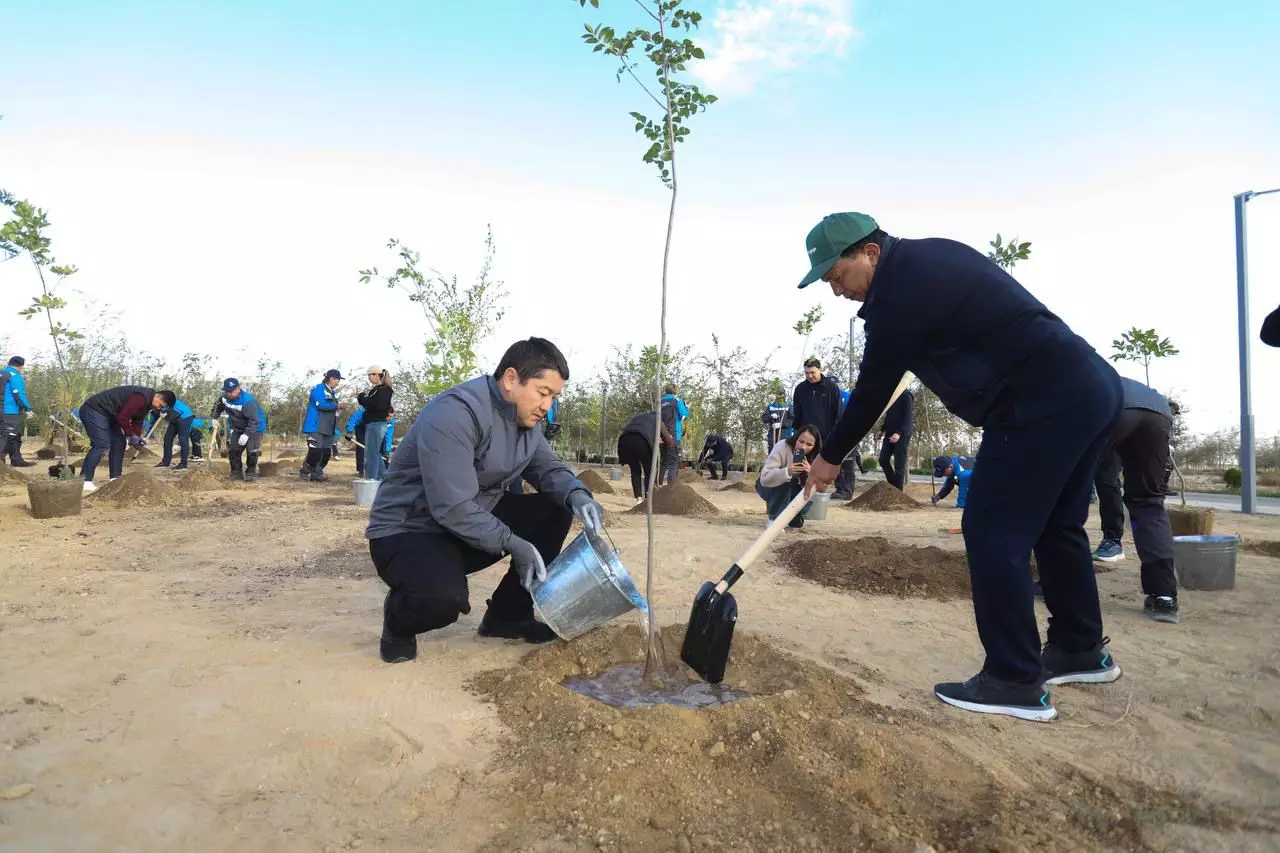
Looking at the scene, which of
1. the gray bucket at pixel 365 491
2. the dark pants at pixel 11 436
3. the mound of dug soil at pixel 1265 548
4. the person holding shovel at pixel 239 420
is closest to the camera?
the mound of dug soil at pixel 1265 548

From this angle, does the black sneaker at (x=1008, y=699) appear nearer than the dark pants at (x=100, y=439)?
Yes

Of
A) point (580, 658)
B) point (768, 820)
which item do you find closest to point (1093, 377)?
point (768, 820)

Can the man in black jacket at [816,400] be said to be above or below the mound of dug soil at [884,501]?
above

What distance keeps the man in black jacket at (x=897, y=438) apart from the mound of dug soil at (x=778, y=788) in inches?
302

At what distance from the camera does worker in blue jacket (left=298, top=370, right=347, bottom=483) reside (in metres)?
11.2

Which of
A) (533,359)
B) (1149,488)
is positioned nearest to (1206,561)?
(1149,488)

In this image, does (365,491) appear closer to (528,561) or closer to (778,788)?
(528,561)

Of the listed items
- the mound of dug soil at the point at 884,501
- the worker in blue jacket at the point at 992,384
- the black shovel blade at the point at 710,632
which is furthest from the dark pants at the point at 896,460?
the black shovel blade at the point at 710,632

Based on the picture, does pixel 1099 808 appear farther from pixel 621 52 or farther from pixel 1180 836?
pixel 621 52

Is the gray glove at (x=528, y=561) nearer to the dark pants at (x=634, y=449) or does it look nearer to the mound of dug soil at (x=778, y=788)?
the mound of dug soil at (x=778, y=788)

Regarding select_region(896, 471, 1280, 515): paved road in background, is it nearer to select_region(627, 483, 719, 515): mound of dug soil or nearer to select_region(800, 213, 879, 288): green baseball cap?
select_region(627, 483, 719, 515): mound of dug soil

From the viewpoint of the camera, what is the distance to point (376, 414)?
9789mm

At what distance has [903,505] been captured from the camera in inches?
377

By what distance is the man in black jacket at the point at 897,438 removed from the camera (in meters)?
9.80
